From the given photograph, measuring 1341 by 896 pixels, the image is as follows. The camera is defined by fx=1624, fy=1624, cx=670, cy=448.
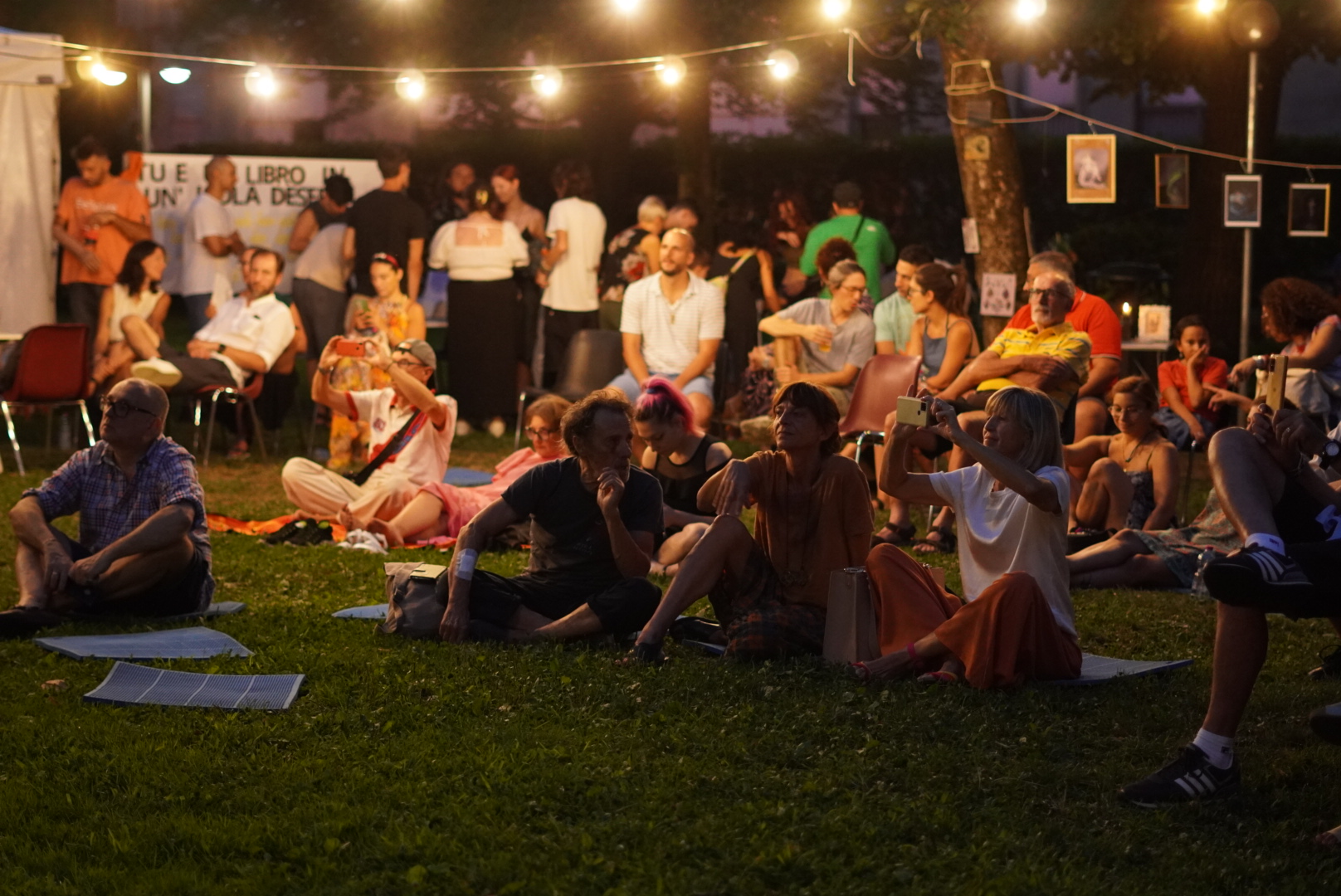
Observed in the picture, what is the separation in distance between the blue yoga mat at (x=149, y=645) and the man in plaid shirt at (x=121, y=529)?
0.29 m

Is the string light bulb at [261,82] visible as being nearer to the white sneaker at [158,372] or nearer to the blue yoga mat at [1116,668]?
the white sneaker at [158,372]

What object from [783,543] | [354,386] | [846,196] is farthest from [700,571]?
[846,196]

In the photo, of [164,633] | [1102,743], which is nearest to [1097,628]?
[1102,743]

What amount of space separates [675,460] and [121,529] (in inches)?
88.3

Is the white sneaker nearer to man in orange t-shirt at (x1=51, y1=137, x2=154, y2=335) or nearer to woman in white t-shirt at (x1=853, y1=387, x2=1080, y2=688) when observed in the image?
man in orange t-shirt at (x1=51, y1=137, x2=154, y2=335)

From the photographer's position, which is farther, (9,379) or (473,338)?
(473,338)

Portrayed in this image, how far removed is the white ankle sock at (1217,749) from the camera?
3.97m

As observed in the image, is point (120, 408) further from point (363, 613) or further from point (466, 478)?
point (466, 478)

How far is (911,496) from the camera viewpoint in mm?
5434

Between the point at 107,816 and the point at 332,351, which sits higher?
the point at 332,351

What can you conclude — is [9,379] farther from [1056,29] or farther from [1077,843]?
[1056,29]

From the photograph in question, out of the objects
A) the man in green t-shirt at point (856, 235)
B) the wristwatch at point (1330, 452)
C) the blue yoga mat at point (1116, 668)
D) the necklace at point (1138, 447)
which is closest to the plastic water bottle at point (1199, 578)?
the necklace at point (1138, 447)

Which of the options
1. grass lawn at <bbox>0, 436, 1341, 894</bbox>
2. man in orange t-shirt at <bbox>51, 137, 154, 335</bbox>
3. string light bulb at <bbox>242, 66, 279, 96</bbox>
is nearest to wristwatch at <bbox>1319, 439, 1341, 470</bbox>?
grass lawn at <bbox>0, 436, 1341, 894</bbox>

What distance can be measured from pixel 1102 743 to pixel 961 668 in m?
0.69
